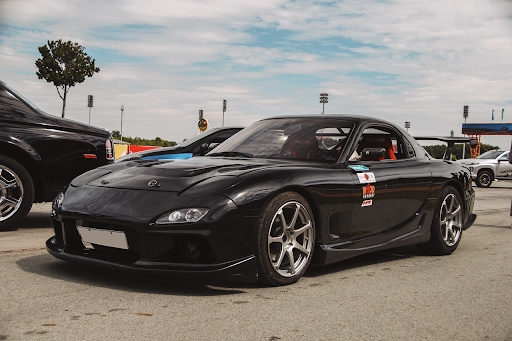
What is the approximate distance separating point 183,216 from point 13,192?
3643 mm

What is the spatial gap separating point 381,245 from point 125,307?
8.12 ft

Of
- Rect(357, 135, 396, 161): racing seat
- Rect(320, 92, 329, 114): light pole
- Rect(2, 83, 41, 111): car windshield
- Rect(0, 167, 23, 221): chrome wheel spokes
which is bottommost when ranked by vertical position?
Rect(0, 167, 23, 221): chrome wheel spokes

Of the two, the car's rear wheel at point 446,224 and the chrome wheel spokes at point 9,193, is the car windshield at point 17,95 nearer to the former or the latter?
the chrome wheel spokes at point 9,193

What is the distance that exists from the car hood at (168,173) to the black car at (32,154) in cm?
227

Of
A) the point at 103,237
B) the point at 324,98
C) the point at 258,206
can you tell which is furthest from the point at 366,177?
the point at 324,98

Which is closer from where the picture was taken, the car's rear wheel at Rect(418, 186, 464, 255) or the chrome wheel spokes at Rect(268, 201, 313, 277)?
the chrome wheel spokes at Rect(268, 201, 313, 277)

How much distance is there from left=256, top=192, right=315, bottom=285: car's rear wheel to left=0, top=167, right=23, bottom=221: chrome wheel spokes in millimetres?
3672

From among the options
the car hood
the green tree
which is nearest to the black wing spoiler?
the car hood

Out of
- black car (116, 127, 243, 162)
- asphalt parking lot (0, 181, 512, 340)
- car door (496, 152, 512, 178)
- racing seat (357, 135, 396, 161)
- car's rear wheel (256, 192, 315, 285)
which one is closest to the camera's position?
asphalt parking lot (0, 181, 512, 340)

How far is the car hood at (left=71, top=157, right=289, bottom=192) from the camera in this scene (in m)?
3.99

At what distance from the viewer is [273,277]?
397cm

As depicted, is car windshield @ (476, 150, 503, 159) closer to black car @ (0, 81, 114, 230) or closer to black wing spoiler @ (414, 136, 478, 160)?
black wing spoiler @ (414, 136, 478, 160)

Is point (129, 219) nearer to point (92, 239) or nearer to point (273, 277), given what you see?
point (92, 239)

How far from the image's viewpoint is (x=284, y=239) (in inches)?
162
